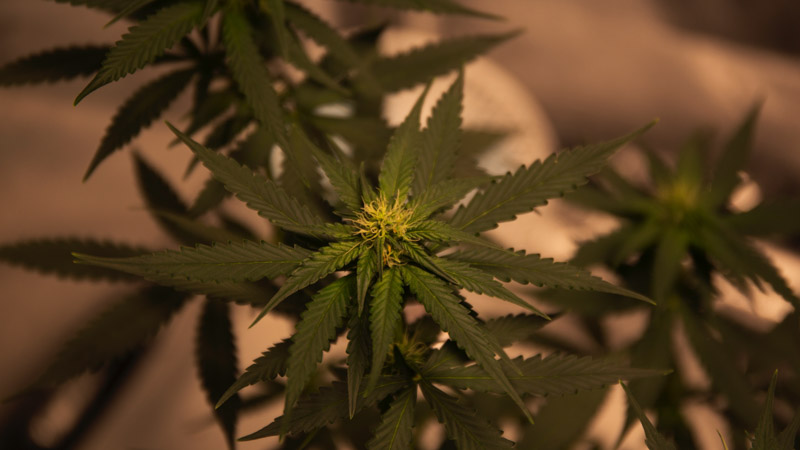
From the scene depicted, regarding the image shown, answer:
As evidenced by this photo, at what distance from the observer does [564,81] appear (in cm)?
138

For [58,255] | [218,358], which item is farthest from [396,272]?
[58,255]

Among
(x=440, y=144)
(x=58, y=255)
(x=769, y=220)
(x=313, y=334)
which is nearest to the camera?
(x=313, y=334)

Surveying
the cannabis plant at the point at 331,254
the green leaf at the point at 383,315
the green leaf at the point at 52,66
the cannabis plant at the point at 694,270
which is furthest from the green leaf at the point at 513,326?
the green leaf at the point at 52,66

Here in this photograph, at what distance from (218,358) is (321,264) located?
25 centimetres

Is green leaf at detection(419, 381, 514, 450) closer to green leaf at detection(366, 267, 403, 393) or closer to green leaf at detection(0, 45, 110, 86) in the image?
green leaf at detection(366, 267, 403, 393)

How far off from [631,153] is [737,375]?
794mm

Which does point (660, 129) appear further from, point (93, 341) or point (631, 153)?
point (93, 341)

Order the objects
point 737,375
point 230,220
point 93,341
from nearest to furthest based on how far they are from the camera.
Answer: point 93,341
point 737,375
point 230,220

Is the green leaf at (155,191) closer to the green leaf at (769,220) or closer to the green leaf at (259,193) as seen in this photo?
the green leaf at (259,193)

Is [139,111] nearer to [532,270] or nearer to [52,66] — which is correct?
[52,66]

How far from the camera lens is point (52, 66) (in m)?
0.55

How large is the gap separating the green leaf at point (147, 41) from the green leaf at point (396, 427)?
324 mm

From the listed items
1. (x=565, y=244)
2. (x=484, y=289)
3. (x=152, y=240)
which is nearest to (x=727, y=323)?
(x=565, y=244)

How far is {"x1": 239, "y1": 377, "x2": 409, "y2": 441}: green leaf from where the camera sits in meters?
0.41
